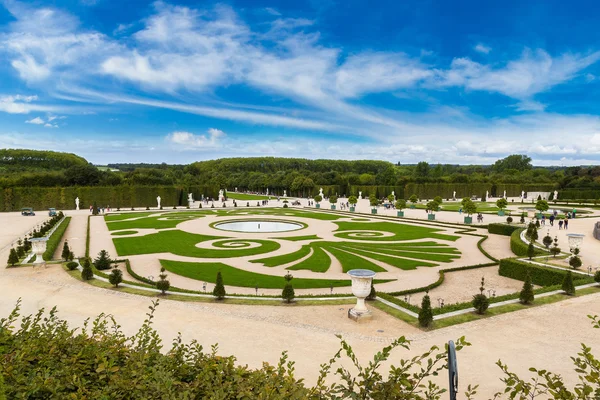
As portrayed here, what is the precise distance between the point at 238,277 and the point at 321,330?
30.2ft

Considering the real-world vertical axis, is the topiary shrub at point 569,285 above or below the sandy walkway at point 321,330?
above

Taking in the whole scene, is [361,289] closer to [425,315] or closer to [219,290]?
[425,315]

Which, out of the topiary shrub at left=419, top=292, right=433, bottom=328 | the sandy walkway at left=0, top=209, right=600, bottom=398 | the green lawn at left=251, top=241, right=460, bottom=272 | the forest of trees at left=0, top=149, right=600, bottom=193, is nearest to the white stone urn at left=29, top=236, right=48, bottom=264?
the sandy walkway at left=0, top=209, right=600, bottom=398

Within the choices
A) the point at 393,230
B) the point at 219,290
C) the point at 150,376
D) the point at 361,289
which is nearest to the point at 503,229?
the point at 393,230

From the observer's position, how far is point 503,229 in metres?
36.2

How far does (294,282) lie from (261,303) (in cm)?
435

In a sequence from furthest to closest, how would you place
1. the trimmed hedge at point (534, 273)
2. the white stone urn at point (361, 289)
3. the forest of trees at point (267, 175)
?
1. the forest of trees at point (267, 175)
2. the trimmed hedge at point (534, 273)
3. the white stone urn at point (361, 289)

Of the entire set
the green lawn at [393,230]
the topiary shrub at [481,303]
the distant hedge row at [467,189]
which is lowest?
the green lawn at [393,230]

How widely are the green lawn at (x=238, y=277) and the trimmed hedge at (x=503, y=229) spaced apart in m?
21.7

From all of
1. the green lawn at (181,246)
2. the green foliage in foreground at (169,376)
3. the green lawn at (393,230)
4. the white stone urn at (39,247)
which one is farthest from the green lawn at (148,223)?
the green foliage in foreground at (169,376)

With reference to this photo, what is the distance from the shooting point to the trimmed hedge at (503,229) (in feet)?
117

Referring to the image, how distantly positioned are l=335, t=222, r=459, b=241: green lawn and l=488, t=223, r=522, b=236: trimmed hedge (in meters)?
4.90

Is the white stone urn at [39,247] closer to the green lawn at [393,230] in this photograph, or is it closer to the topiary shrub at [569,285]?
the green lawn at [393,230]

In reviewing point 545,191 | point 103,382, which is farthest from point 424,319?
point 545,191
